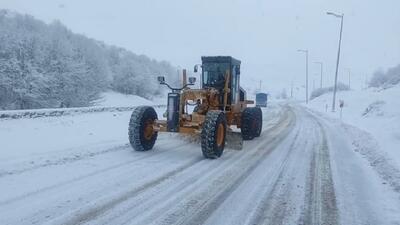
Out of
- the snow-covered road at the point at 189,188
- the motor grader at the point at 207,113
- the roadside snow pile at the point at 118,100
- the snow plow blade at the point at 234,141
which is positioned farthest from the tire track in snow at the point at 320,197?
the roadside snow pile at the point at 118,100

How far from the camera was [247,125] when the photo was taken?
16766mm

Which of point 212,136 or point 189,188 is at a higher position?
point 212,136

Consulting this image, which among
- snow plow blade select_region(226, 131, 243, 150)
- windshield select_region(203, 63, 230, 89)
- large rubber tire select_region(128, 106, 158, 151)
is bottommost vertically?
snow plow blade select_region(226, 131, 243, 150)

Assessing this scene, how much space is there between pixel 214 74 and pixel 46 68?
41982mm

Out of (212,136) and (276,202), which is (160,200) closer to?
(276,202)

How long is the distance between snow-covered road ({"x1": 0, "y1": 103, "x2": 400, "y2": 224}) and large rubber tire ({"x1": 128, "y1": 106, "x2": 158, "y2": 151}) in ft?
0.99

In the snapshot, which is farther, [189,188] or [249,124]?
[249,124]

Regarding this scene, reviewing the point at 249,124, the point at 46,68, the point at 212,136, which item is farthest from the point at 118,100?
the point at 212,136

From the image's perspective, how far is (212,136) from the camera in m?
11.7

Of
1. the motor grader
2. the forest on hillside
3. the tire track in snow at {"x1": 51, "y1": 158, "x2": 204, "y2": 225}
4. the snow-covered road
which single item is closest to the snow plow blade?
the motor grader

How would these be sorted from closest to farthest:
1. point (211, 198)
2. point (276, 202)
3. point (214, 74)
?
point (276, 202), point (211, 198), point (214, 74)

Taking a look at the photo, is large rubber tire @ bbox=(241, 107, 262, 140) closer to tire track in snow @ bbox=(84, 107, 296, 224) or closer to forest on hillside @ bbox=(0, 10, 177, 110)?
tire track in snow @ bbox=(84, 107, 296, 224)

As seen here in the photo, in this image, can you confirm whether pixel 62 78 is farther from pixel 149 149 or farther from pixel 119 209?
pixel 119 209

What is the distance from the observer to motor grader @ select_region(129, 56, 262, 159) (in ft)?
39.8
